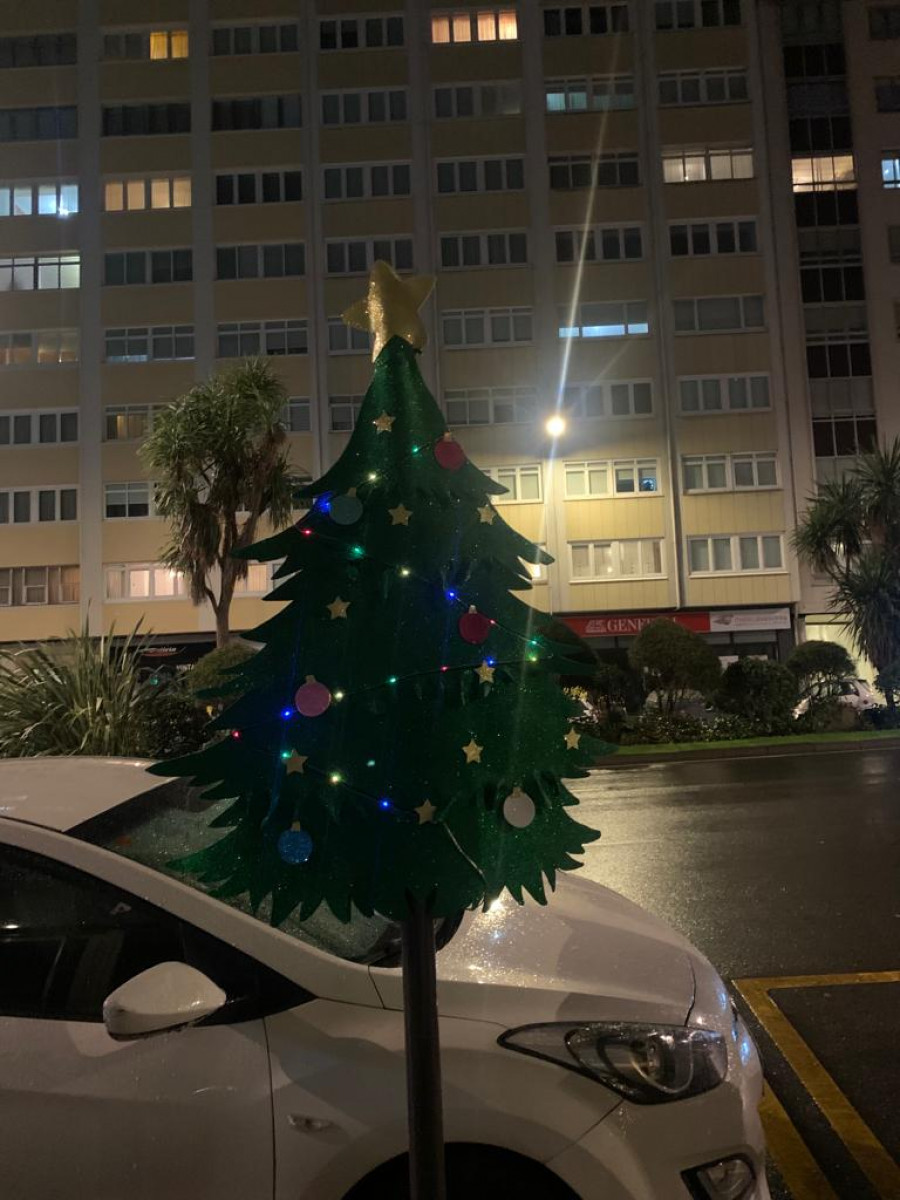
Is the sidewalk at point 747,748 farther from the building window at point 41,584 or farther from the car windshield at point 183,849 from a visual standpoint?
the building window at point 41,584

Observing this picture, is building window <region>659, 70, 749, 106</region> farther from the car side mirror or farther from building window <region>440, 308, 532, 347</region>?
the car side mirror

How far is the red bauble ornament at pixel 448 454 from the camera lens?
6.30ft

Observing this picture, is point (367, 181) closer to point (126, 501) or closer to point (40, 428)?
point (126, 501)

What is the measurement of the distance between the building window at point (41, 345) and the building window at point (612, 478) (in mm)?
17436

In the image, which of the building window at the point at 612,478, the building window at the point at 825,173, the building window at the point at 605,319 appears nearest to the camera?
the building window at the point at 612,478

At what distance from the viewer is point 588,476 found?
3095cm

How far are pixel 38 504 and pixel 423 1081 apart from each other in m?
32.6

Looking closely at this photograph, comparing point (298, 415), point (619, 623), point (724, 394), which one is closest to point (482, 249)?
point (298, 415)

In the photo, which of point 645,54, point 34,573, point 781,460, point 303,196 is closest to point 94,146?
point 303,196

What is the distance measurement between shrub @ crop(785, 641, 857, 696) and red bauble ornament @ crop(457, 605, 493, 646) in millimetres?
20500

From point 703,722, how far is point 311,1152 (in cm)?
1873

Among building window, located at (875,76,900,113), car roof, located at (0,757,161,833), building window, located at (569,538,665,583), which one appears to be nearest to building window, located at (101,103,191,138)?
building window, located at (569,538,665,583)

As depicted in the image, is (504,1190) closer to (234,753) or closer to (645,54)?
(234,753)

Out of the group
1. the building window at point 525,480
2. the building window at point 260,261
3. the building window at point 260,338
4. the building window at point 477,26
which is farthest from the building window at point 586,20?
the building window at point 525,480
